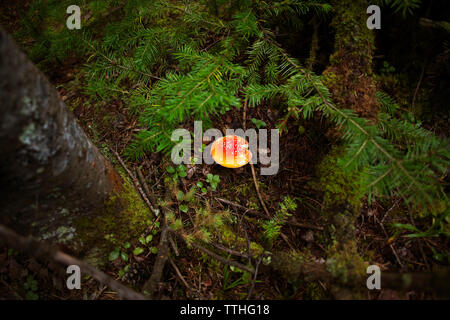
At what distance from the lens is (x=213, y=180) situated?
276 centimetres

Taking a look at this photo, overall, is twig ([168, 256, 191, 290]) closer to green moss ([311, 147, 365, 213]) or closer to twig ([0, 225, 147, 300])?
twig ([0, 225, 147, 300])

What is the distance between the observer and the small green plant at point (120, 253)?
Answer: 7.19 feet

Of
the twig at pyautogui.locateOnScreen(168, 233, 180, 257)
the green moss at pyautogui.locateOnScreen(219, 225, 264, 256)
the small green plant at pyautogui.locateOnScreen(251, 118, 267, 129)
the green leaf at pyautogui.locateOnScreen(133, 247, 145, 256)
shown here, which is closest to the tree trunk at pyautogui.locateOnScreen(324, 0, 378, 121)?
the small green plant at pyautogui.locateOnScreen(251, 118, 267, 129)

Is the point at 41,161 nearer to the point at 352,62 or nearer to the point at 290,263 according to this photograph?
the point at 290,263

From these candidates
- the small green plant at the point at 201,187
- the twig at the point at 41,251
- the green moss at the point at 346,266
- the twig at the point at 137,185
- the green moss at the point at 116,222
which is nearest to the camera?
the twig at the point at 41,251

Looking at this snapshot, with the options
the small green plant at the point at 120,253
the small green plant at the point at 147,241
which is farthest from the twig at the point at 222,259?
the small green plant at the point at 120,253

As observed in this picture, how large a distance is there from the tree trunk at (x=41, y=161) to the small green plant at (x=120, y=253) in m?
0.35

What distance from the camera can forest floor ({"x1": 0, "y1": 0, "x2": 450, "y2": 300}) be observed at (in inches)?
82.4

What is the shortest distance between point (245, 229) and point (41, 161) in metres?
1.92

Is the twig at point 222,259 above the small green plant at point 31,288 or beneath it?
above

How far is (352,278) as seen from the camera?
6.22 ft

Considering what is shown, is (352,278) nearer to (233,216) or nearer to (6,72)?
(233,216)

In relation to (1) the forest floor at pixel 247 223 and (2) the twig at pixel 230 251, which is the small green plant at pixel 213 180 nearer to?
(1) the forest floor at pixel 247 223
